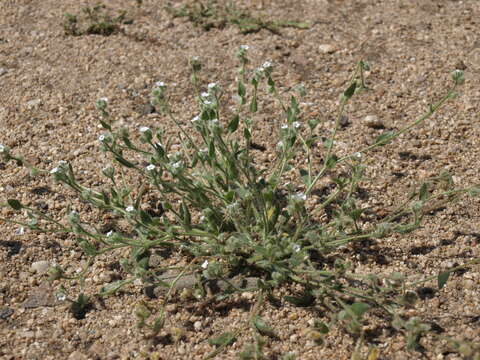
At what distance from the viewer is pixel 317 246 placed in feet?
7.66

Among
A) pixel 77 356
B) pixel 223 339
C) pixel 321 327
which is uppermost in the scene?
pixel 321 327

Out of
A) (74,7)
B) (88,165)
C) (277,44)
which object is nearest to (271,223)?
(88,165)

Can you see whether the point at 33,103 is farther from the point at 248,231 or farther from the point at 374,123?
the point at 374,123

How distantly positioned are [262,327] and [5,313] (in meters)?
1.06

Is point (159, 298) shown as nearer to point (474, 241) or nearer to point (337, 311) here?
point (337, 311)

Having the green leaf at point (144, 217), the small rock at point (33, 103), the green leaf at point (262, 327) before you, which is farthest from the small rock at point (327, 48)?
the green leaf at point (262, 327)

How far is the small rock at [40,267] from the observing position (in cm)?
267

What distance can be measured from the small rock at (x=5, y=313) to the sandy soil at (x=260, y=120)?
0.01m

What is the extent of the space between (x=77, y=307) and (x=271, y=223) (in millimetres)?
872

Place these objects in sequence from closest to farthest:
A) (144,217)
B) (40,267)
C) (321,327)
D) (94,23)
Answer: (321,327) < (144,217) < (40,267) < (94,23)

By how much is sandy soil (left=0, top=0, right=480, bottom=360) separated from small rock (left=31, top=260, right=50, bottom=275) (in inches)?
0.4

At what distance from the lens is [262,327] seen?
2244 mm

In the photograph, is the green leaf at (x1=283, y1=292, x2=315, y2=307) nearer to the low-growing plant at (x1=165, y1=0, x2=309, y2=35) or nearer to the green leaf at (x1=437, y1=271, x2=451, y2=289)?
the green leaf at (x1=437, y1=271, x2=451, y2=289)

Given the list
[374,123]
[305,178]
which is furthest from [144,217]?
[374,123]
